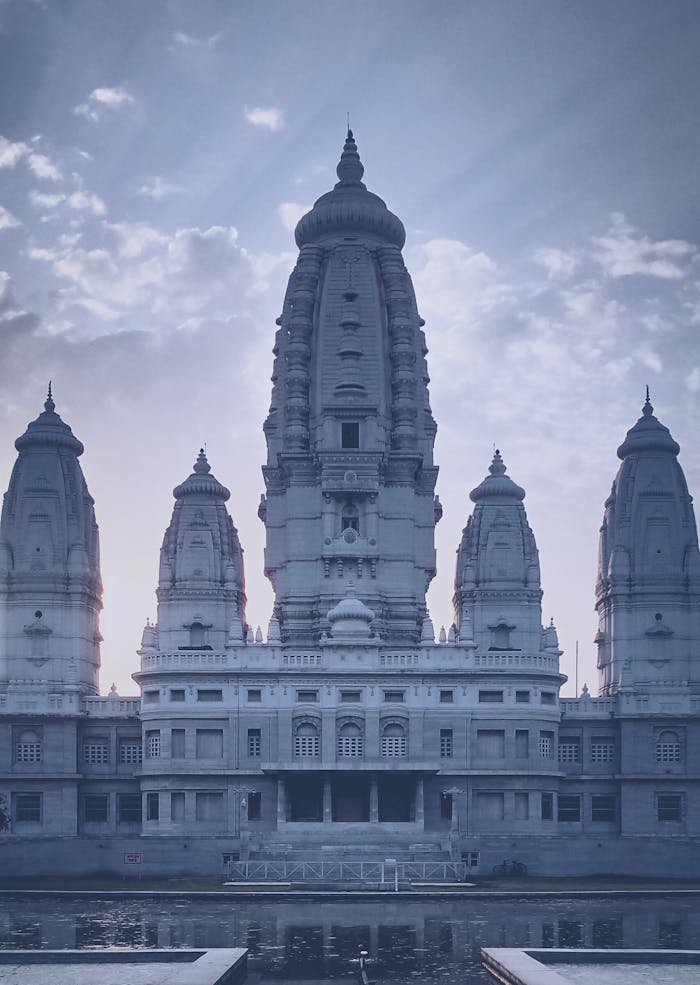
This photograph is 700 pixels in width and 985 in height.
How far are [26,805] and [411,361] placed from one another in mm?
42369

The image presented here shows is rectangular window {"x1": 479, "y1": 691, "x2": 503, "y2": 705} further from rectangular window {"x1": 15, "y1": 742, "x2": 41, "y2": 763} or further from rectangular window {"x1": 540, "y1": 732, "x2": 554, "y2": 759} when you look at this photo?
rectangular window {"x1": 15, "y1": 742, "x2": 41, "y2": 763}

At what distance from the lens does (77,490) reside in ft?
384

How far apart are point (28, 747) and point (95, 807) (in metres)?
6.21

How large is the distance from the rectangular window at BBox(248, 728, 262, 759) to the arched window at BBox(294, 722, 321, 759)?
2.27m

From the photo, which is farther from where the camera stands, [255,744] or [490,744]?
[490,744]

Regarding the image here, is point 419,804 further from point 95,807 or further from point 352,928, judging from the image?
point 352,928

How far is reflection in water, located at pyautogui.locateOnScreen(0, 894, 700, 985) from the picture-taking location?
155ft

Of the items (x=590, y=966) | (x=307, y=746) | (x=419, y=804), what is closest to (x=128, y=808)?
(x=307, y=746)

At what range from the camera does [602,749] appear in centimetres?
10500

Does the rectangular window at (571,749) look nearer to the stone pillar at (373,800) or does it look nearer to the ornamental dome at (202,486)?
the stone pillar at (373,800)

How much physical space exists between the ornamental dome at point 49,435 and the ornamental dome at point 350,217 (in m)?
23.4

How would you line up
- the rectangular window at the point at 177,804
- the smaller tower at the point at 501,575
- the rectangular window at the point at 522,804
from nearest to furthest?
the rectangular window at the point at 177,804 < the rectangular window at the point at 522,804 < the smaller tower at the point at 501,575

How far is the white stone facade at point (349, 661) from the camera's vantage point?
94.2 m

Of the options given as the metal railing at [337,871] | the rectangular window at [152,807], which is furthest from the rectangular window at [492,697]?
the rectangular window at [152,807]
